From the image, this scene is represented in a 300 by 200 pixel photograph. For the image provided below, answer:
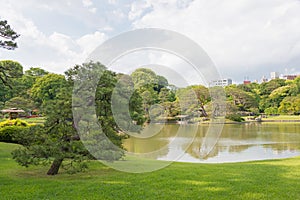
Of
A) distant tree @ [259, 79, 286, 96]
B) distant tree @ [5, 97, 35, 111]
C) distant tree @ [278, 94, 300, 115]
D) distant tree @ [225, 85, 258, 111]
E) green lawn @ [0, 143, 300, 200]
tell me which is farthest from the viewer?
distant tree @ [259, 79, 286, 96]

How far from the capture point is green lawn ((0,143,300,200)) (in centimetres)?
395

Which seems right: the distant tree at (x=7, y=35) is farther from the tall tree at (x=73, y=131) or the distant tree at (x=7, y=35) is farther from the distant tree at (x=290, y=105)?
the distant tree at (x=290, y=105)

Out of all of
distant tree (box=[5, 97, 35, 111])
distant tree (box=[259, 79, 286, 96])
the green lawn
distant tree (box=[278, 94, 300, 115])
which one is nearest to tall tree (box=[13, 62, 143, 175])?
the green lawn

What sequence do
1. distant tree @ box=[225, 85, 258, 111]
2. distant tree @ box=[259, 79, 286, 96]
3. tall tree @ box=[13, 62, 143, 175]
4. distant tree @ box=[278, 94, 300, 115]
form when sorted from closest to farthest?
1. tall tree @ box=[13, 62, 143, 175]
2. distant tree @ box=[278, 94, 300, 115]
3. distant tree @ box=[225, 85, 258, 111]
4. distant tree @ box=[259, 79, 286, 96]

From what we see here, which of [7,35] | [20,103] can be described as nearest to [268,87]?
[20,103]

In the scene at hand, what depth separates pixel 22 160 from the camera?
4.64 m

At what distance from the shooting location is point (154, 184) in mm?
4496

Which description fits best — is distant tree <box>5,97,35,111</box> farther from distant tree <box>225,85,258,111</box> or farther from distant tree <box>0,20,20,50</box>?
distant tree <box>225,85,258,111</box>

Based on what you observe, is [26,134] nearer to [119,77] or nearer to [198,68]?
[119,77]

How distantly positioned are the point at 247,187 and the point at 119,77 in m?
2.95

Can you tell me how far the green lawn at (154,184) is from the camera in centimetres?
395

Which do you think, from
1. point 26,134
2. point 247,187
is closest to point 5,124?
point 26,134

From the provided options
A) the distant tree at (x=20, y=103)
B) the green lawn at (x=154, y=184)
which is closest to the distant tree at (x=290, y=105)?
the distant tree at (x=20, y=103)

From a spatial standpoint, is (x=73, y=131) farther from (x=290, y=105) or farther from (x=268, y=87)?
(x=268, y=87)
